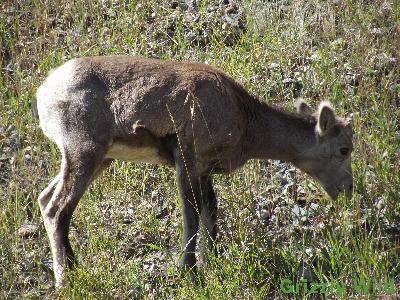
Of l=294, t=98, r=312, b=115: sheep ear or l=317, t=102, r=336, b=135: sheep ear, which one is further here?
l=294, t=98, r=312, b=115: sheep ear

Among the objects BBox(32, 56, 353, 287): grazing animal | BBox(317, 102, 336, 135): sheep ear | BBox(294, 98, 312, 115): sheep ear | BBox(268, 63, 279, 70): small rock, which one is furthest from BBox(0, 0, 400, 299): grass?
BBox(294, 98, 312, 115): sheep ear

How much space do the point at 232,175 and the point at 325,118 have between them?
1087 mm

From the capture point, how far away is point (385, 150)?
10430 mm

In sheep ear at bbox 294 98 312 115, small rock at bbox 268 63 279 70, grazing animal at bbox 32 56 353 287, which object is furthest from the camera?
small rock at bbox 268 63 279 70

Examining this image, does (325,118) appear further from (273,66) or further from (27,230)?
(27,230)

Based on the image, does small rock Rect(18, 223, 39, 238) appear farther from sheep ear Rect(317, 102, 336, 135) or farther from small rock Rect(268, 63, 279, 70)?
small rock Rect(268, 63, 279, 70)

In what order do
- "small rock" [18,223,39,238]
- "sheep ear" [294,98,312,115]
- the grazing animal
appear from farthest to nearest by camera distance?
1. "sheep ear" [294,98,312,115]
2. "small rock" [18,223,39,238]
3. the grazing animal

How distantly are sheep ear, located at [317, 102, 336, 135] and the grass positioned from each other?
0.57 meters

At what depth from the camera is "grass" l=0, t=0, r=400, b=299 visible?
8.80m

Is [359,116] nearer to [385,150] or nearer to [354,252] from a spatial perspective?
[385,150]

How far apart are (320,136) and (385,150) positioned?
896 millimetres

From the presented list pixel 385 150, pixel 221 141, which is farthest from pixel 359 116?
pixel 221 141

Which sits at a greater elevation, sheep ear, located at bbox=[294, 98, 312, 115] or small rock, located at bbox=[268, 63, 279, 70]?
sheep ear, located at bbox=[294, 98, 312, 115]

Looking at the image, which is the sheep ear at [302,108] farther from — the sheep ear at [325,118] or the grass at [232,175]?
the grass at [232,175]
